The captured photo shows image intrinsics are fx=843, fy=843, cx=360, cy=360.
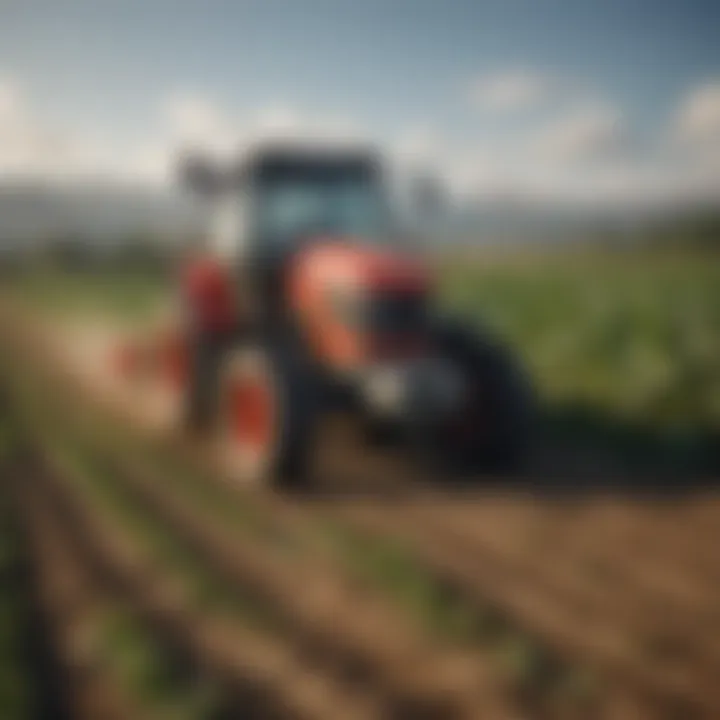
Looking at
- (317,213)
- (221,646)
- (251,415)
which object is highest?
(317,213)

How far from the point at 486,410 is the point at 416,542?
702 millimetres

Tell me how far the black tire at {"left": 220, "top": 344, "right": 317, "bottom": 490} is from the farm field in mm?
101

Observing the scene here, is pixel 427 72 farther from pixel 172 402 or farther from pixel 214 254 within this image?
pixel 172 402

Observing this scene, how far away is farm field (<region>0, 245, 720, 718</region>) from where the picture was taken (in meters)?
1.75

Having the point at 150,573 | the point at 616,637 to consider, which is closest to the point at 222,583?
the point at 150,573

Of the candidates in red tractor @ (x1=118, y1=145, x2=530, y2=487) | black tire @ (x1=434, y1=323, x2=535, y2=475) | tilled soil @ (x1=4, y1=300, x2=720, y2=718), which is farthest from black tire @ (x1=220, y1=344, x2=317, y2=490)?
black tire @ (x1=434, y1=323, x2=535, y2=475)

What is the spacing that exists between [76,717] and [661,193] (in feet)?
6.64

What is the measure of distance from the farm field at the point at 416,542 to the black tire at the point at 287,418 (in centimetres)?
10

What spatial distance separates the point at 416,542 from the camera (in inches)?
91.4

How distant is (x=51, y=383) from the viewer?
11.0 ft

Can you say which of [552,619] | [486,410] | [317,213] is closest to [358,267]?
[317,213]

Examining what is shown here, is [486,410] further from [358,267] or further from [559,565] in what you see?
[559,565]

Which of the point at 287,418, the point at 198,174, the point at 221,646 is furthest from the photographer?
the point at 287,418

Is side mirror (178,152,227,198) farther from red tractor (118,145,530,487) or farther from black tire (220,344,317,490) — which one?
black tire (220,344,317,490)
